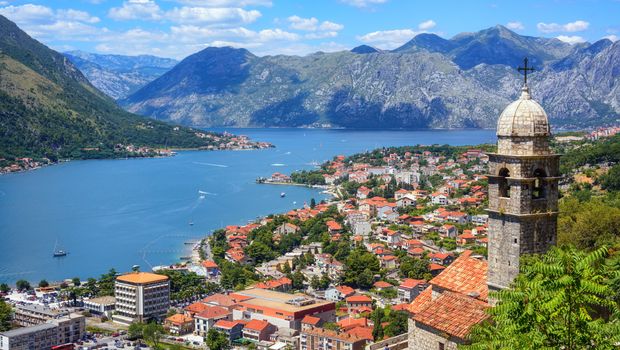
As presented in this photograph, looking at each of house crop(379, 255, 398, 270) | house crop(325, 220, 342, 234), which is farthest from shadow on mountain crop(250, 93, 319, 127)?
house crop(379, 255, 398, 270)

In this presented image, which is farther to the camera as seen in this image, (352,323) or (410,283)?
(410,283)

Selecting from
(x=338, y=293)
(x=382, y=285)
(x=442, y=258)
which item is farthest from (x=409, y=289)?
(x=442, y=258)

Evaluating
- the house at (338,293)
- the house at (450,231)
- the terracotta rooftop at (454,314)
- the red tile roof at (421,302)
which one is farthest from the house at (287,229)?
the terracotta rooftop at (454,314)

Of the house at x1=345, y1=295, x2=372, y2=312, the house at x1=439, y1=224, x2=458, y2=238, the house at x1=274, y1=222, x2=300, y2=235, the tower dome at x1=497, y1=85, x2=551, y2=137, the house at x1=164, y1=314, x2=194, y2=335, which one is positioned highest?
the tower dome at x1=497, y1=85, x2=551, y2=137

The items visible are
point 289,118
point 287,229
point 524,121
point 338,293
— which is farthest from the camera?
point 289,118

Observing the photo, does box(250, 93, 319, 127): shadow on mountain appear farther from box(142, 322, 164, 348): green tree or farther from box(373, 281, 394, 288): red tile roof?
box(142, 322, 164, 348): green tree

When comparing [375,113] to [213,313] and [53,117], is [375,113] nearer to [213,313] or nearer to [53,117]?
[53,117]
